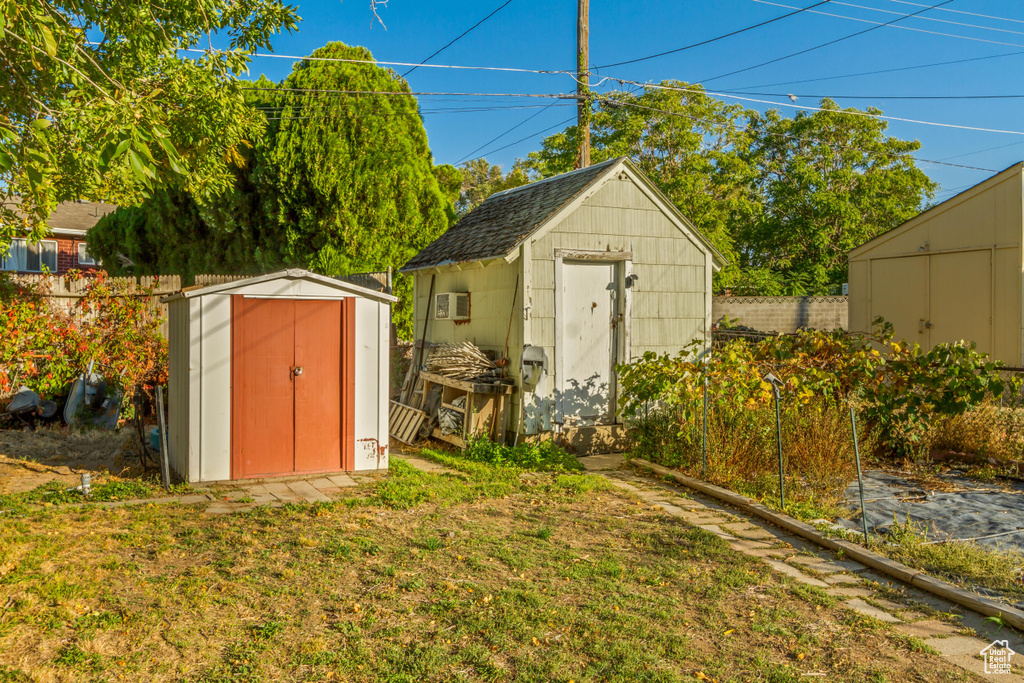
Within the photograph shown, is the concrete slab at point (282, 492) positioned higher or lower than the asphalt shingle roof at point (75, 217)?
lower

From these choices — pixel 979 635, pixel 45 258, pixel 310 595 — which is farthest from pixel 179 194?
pixel 979 635

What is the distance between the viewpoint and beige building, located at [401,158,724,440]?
9070 millimetres

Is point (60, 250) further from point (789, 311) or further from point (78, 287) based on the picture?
point (789, 311)

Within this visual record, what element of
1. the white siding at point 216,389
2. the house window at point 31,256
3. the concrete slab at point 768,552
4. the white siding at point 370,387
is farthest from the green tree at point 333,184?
the concrete slab at point 768,552

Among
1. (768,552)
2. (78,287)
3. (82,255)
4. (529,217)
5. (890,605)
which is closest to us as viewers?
(890,605)

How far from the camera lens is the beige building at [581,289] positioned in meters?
9.07

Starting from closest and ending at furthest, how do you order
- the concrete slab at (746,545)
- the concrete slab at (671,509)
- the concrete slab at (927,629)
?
the concrete slab at (927,629) → the concrete slab at (746,545) → the concrete slab at (671,509)

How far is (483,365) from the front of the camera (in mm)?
9391

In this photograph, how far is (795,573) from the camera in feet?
16.9

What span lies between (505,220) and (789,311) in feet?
38.6

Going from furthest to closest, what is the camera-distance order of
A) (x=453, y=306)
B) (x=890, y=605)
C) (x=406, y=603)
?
(x=453, y=306)
(x=890, y=605)
(x=406, y=603)

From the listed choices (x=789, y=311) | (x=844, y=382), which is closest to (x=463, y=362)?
(x=844, y=382)

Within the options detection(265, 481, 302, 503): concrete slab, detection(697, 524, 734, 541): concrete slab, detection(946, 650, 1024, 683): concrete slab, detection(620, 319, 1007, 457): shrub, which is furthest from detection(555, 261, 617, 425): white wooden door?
detection(946, 650, 1024, 683): concrete slab

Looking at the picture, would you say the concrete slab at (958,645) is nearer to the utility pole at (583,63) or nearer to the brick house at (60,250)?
the utility pole at (583,63)
